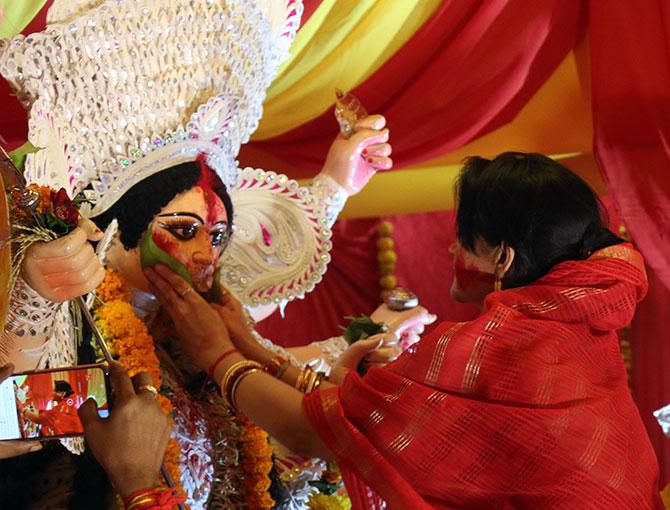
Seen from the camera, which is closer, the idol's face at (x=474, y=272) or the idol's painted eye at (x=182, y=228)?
the idol's face at (x=474, y=272)

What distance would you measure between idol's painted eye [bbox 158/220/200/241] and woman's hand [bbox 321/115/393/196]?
1.76 feet

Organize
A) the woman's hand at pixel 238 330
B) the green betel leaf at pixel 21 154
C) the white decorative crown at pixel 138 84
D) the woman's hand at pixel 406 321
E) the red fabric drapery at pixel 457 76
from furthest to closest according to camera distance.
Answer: the red fabric drapery at pixel 457 76, the woman's hand at pixel 406 321, the woman's hand at pixel 238 330, the white decorative crown at pixel 138 84, the green betel leaf at pixel 21 154

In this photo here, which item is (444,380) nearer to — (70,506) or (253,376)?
(253,376)

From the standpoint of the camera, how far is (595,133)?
2641mm

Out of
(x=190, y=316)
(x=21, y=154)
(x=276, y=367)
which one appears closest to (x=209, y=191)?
(x=190, y=316)

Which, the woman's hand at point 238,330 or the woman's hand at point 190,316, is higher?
the woman's hand at point 190,316

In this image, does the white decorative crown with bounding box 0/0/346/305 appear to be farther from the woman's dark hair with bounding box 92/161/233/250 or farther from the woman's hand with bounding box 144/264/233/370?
the woman's hand with bounding box 144/264/233/370

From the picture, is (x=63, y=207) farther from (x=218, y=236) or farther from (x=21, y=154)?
(x=218, y=236)

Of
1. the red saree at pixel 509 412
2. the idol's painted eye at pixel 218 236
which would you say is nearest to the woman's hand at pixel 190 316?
the idol's painted eye at pixel 218 236

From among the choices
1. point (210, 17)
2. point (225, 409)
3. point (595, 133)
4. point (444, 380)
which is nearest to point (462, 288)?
point (444, 380)

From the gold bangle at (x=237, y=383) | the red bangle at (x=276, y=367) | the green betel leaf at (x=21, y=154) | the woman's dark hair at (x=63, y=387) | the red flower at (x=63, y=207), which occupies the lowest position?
the red bangle at (x=276, y=367)

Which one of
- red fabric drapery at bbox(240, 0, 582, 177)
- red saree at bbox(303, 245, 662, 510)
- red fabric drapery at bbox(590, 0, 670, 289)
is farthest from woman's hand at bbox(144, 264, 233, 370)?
red fabric drapery at bbox(590, 0, 670, 289)

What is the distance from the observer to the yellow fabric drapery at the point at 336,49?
2.56 meters

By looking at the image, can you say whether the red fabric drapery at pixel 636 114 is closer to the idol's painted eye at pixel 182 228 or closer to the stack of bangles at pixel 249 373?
the stack of bangles at pixel 249 373
